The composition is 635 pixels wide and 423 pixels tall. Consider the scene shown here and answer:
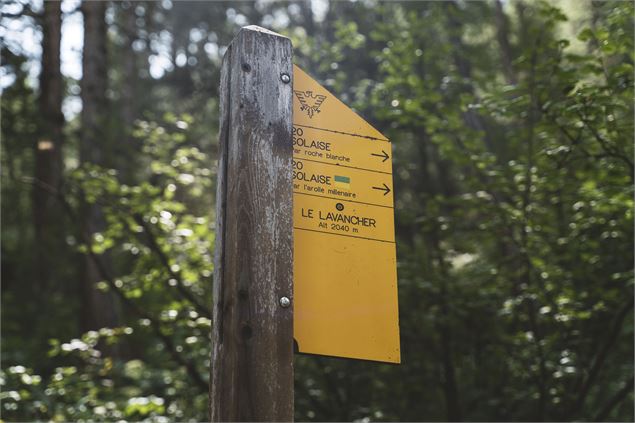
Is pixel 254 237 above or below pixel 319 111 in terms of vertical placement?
below

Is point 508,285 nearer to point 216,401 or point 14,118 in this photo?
point 216,401

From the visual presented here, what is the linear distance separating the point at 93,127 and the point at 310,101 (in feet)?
28.9

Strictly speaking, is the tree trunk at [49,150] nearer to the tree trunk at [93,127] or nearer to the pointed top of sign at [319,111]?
the tree trunk at [93,127]

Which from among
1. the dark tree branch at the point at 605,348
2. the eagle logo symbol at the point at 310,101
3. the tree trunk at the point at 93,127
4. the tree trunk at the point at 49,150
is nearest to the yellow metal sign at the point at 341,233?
the eagle logo symbol at the point at 310,101

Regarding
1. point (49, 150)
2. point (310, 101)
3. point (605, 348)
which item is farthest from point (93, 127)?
point (310, 101)

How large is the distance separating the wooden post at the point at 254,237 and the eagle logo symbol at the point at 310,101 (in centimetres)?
9

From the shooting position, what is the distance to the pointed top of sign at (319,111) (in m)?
2.36

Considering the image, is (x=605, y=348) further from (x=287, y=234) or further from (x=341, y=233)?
(x=287, y=234)

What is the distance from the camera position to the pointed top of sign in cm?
236

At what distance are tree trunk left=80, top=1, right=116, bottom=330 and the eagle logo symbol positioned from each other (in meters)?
7.83

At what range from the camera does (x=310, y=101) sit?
7.83 feet

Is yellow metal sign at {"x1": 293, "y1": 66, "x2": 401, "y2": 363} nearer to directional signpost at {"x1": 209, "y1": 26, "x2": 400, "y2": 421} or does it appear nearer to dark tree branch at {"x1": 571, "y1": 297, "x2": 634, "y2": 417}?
directional signpost at {"x1": 209, "y1": 26, "x2": 400, "y2": 421}

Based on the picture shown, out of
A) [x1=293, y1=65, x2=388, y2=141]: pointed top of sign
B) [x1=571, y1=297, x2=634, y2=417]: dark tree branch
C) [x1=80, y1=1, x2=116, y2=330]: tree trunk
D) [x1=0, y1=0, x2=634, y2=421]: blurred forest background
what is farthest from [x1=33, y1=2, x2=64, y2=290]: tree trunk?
[x1=571, y1=297, x2=634, y2=417]: dark tree branch

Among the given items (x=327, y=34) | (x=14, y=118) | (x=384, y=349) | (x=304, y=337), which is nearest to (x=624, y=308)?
(x=384, y=349)
